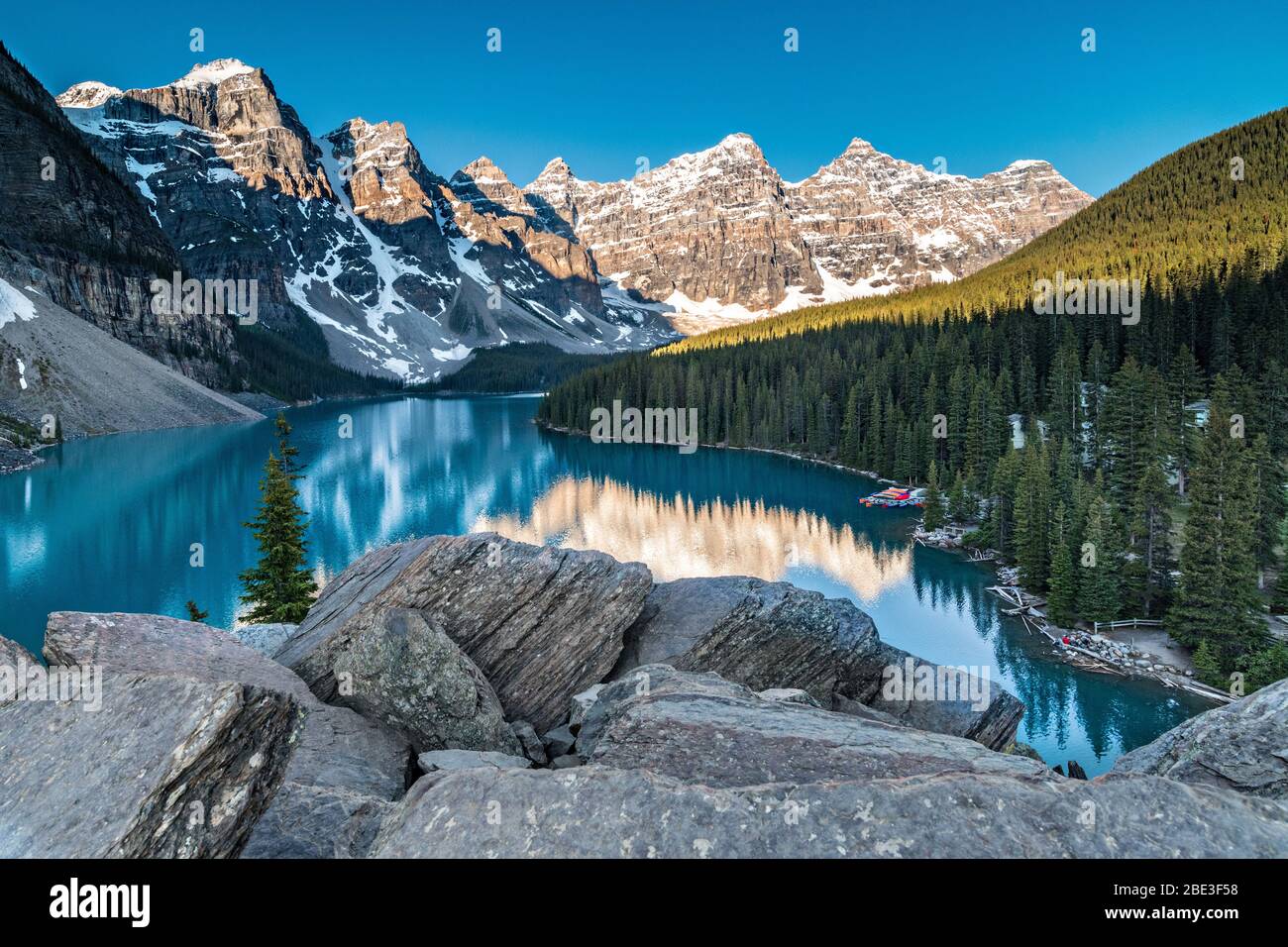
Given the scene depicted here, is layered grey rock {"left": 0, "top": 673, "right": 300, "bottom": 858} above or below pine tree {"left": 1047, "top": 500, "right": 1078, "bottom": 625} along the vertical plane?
above

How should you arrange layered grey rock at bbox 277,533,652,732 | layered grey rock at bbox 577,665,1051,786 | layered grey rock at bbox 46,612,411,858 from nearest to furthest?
layered grey rock at bbox 46,612,411,858 → layered grey rock at bbox 577,665,1051,786 → layered grey rock at bbox 277,533,652,732

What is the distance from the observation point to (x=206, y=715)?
614 cm

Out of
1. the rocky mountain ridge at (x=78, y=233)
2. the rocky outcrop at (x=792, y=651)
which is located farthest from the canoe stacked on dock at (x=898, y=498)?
the rocky mountain ridge at (x=78, y=233)

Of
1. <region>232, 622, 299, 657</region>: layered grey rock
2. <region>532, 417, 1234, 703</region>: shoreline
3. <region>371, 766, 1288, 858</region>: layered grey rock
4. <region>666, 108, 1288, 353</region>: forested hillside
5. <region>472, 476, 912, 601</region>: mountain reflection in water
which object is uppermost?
<region>666, 108, 1288, 353</region>: forested hillside

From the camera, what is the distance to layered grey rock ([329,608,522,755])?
11.1 metres

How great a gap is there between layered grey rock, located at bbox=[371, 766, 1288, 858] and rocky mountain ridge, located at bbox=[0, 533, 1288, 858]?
2cm

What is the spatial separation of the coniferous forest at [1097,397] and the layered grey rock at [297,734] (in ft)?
106

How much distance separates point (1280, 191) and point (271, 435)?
16755 cm

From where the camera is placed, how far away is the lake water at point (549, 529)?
31.8 m

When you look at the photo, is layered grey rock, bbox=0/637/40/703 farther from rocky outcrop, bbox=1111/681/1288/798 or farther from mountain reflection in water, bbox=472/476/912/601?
mountain reflection in water, bbox=472/476/912/601

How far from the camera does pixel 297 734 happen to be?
6.93 m

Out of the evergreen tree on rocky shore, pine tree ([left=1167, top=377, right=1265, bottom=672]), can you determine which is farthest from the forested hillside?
the evergreen tree on rocky shore

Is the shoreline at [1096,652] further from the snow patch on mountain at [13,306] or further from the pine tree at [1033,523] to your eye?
the snow patch on mountain at [13,306]

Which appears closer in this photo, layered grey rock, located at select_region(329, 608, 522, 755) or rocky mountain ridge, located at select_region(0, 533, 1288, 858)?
rocky mountain ridge, located at select_region(0, 533, 1288, 858)
